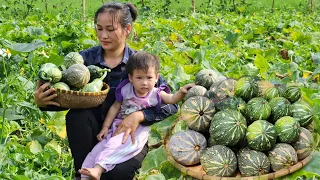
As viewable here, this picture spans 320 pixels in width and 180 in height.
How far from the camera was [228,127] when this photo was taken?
3.01 metres

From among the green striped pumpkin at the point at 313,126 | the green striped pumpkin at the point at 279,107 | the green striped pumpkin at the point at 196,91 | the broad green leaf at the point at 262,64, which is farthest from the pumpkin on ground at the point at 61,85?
the broad green leaf at the point at 262,64

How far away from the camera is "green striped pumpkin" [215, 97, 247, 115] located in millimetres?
3213

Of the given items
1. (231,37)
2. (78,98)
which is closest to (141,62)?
(78,98)

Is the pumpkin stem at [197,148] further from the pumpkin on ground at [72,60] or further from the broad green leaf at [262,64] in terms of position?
the broad green leaf at [262,64]

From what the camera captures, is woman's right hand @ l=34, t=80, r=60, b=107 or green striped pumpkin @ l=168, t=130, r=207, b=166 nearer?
green striped pumpkin @ l=168, t=130, r=207, b=166

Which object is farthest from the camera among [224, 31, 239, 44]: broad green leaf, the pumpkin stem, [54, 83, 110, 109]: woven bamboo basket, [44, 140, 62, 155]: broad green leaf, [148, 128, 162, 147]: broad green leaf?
[224, 31, 239, 44]: broad green leaf

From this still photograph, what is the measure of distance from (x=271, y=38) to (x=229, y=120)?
6670mm

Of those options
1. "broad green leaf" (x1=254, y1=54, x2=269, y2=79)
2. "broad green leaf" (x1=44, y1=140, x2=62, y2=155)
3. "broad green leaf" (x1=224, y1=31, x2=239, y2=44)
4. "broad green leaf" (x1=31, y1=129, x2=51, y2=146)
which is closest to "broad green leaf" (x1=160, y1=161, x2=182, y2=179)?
"broad green leaf" (x1=44, y1=140, x2=62, y2=155)

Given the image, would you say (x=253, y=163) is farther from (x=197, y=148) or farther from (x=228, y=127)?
(x=197, y=148)

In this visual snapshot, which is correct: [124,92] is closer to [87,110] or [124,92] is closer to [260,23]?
[87,110]

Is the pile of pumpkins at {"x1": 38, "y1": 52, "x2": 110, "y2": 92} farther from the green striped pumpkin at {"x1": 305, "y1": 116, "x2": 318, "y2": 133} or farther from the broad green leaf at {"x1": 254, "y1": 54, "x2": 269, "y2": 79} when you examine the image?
the broad green leaf at {"x1": 254, "y1": 54, "x2": 269, "y2": 79}

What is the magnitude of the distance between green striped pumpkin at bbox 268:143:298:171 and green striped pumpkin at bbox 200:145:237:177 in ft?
0.71

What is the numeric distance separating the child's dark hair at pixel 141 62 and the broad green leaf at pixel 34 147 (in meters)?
1.04

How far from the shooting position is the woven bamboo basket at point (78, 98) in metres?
3.52
